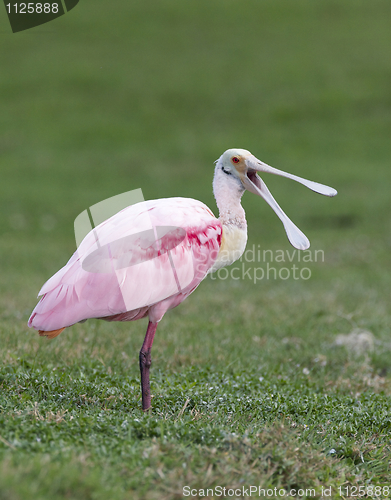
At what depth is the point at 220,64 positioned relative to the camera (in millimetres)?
25906

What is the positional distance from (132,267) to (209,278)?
21.5 ft

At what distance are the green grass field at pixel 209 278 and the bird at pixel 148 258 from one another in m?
0.62

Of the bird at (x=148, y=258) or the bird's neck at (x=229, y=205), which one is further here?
the bird's neck at (x=229, y=205)

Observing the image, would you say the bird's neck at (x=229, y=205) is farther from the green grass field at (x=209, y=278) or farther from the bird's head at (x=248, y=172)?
the green grass field at (x=209, y=278)

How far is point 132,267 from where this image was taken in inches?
154

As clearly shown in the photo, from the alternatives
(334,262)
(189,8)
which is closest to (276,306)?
(334,262)

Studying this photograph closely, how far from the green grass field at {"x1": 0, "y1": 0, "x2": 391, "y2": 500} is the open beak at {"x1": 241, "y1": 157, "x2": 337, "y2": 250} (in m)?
1.18

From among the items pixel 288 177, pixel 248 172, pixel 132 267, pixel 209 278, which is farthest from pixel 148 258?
pixel 209 278

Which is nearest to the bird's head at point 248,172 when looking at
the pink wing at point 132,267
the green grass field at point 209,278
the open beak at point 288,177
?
the open beak at point 288,177

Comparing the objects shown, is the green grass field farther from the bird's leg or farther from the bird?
the bird

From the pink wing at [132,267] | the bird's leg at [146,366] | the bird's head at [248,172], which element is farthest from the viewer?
the bird's head at [248,172]

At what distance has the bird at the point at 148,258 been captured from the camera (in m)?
3.85

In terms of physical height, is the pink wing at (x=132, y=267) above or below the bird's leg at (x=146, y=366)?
above

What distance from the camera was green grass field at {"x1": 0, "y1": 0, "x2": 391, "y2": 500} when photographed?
3.17 meters
